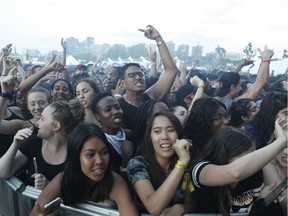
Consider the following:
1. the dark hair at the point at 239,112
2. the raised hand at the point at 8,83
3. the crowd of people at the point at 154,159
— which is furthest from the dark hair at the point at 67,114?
the dark hair at the point at 239,112

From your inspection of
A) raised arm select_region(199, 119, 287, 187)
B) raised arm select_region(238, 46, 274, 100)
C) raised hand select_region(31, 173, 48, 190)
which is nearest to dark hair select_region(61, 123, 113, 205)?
raised hand select_region(31, 173, 48, 190)

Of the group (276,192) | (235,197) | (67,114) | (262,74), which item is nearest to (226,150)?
(235,197)

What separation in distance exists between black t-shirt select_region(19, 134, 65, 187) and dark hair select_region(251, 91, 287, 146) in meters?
1.84

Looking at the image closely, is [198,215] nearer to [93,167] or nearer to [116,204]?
[116,204]

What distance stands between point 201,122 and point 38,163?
1482 mm

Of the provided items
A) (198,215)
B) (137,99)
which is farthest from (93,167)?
(137,99)

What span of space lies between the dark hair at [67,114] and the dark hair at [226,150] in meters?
1.36

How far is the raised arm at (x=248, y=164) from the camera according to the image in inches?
72.6

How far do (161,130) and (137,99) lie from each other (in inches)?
70.7

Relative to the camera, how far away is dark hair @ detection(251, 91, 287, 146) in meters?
2.88

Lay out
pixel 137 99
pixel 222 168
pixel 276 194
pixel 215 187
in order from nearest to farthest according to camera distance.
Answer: pixel 276 194 < pixel 222 168 < pixel 215 187 < pixel 137 99

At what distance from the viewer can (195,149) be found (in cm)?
267

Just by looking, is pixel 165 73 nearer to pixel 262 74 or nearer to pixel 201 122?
pixel 262 74

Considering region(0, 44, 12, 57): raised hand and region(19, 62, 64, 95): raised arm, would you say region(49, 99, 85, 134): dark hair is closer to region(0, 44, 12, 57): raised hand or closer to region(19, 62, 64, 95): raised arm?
region(19, 62, 64, 95): raised arm
